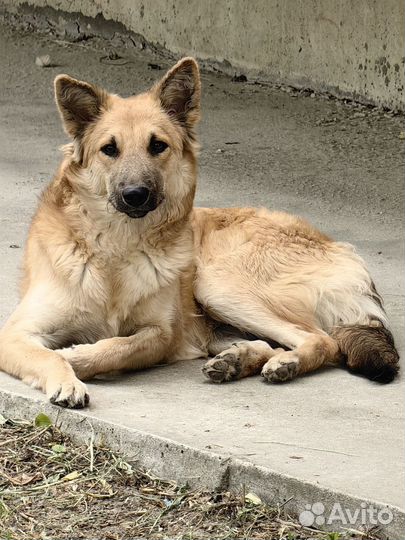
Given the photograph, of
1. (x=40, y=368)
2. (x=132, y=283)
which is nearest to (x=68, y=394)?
(x=40, y=368)

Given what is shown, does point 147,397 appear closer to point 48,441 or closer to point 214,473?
point 48,441

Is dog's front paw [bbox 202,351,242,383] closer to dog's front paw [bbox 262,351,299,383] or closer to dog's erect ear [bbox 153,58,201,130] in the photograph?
dog's front paw [bbox 262,351,299,383]

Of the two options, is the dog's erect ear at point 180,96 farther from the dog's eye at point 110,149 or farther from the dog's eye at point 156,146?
the dog's eye at point 110,149

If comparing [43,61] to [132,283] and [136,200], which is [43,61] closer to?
[132,283]

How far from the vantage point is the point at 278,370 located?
5.39 m

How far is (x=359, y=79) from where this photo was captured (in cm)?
1047

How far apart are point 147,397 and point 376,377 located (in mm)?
1088

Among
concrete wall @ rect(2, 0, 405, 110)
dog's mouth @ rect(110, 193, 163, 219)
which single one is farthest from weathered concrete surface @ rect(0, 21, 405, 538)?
dog's mouth @ rect(110, 193, 163, 219)

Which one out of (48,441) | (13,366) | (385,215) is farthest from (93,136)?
(385,215)

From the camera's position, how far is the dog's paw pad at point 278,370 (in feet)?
17.7

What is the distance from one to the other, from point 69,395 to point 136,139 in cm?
136

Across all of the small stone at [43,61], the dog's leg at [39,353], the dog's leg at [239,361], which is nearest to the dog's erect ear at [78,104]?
the dog's leg at [39,353]

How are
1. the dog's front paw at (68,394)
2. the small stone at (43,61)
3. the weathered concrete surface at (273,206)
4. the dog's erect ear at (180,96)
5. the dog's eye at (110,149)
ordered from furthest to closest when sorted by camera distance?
the small stone at (43,61) < the dog's erect ear at (180,96) < the dog's eye at (110,149) < the dog's front paw at (68,394) < the weathered concrete surface at (273,206)

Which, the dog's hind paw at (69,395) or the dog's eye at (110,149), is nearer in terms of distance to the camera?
the dog's hind paw at (69,395)
